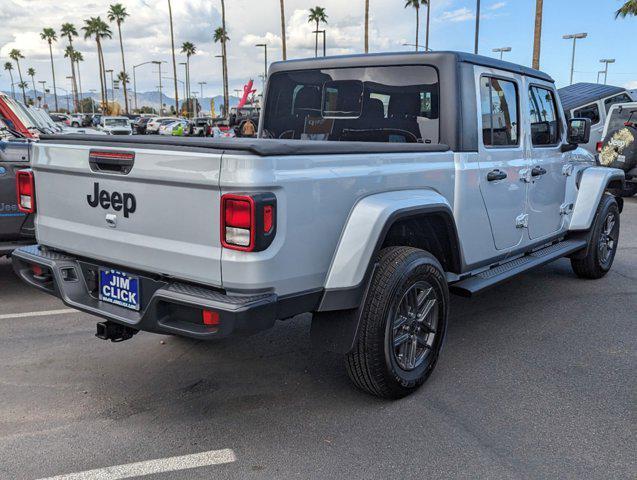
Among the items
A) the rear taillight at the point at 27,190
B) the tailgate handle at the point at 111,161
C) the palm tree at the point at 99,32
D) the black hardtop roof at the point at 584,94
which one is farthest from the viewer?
the palm tree at the point at 99,32

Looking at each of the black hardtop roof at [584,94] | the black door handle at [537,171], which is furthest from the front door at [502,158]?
the black hardtop roof at [584,94]

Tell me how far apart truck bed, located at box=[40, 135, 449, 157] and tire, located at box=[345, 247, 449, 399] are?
0.61 m

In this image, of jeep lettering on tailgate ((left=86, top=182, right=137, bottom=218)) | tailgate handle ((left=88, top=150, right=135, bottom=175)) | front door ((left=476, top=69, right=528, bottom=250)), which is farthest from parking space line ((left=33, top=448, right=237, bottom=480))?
front door ((left=476, top=69, right=528, bottom=250))

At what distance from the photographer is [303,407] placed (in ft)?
11.1

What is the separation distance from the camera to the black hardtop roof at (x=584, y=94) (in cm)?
1849

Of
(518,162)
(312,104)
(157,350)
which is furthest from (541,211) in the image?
(157,350)

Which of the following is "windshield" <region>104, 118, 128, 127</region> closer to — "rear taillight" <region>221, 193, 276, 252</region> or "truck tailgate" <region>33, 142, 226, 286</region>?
"truck tailgate" <region>33, 142, 226, 286</region>

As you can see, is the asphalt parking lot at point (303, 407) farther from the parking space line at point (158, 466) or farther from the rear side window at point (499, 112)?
the rear side window at point (499, 112)

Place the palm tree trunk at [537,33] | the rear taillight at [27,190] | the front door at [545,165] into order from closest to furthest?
the rear taillight at [27,190] → the front door at [545,165] → the palm tree trunk at [537,33]

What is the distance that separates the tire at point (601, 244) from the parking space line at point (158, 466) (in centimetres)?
447

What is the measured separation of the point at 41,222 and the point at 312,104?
2196 millimetres

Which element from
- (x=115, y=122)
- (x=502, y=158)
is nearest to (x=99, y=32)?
(x=115, y=122)

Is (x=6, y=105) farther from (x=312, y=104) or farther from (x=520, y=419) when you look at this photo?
(x=520, y=419)

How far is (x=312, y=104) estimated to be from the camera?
469cm
